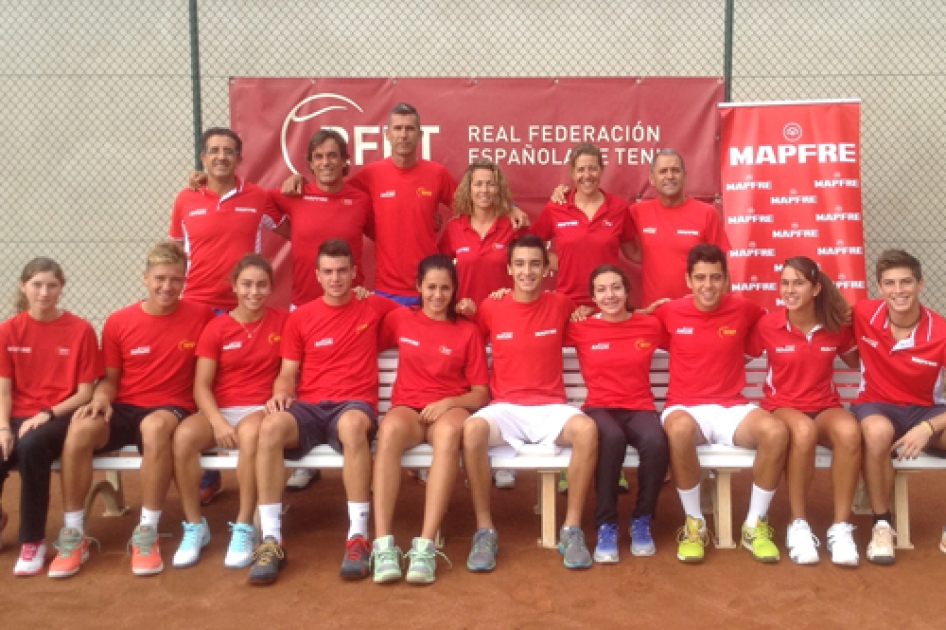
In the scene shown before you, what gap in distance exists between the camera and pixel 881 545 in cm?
344

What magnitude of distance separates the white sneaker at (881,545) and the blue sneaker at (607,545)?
3.57 feet

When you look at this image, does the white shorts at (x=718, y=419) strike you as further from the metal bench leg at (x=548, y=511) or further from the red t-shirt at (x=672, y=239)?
the red t-shirt at (x=672, y=239)

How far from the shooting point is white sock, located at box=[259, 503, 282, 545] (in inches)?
135

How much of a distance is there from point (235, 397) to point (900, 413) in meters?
3.11

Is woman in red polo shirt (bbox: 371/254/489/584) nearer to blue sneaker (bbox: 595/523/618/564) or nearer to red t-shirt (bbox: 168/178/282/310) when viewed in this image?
blue sneaker (bbox: 595/523/618/564)

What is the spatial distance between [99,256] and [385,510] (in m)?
4.63

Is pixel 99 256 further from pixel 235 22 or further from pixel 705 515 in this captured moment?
pixel 705 515

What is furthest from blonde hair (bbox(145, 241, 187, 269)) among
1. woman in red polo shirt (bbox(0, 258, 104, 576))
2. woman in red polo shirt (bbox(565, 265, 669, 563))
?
woman in red polo shirt (bbox(565, 265, 669, 563))

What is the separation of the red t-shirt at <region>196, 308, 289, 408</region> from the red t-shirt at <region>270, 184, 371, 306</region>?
71 centimetres

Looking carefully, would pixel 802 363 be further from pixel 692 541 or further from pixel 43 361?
pixel 43 361

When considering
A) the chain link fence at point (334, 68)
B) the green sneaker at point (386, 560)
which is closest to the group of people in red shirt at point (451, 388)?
the green sneaker at point (386, 560)

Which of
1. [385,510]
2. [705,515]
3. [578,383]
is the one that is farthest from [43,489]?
[705,515]

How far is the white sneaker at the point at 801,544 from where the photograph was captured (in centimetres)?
340

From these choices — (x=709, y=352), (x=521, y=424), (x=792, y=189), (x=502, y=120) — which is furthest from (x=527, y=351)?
(x=792, y=189)
